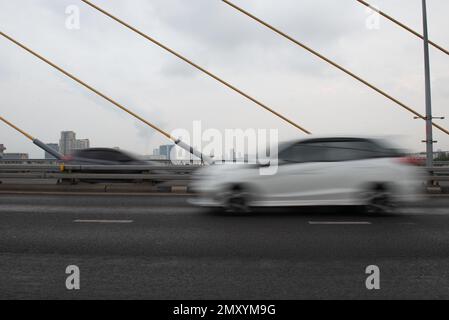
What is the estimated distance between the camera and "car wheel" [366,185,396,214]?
8805 mm

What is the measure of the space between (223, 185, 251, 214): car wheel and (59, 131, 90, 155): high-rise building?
11.7 meters

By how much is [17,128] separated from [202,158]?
9.47m

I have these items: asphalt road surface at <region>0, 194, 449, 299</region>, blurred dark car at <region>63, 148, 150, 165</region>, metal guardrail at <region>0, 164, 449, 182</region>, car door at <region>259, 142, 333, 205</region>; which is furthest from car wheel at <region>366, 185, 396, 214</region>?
blurred dark car at <region>63, 148, 150, 165</region>

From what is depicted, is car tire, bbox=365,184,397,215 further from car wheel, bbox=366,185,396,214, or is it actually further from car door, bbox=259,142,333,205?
car door, bbox=259,142,333,205

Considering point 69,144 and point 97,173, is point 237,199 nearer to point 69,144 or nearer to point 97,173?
point 97,173

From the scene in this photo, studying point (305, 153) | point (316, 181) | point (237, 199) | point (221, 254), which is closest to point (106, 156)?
point (237, 199)

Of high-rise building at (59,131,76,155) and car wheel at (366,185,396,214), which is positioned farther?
high-rise building at (59,131,76,155)

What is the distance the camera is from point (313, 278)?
181 inches

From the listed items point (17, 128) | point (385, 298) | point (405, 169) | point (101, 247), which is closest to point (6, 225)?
point (101, 247)

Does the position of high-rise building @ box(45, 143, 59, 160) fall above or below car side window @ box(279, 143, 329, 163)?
above

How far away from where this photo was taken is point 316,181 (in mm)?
8742

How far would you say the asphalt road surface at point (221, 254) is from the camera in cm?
421

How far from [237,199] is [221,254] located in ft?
10.5
